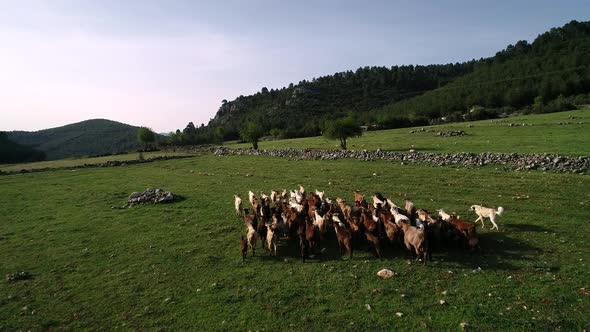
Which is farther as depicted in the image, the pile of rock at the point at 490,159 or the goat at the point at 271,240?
the pile of rock at the point at 490,159

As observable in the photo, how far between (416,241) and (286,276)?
415 cm

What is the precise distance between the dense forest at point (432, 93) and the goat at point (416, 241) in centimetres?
4932

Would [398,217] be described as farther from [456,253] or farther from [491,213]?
[491,213]

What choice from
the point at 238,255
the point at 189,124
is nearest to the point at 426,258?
the point at 238,255

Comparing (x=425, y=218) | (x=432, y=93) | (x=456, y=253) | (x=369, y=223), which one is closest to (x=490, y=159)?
(x=425, y=218)

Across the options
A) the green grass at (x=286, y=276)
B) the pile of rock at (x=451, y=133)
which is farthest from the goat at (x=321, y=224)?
the pile of rock at (x=451, y=133)

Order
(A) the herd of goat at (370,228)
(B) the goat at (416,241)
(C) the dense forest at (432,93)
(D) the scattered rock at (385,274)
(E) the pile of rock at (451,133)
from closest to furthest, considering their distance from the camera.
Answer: (D) the scattered rock at (385,274) → (B) the goat at (416,241) → (A) the herd of goat at (370,228) → (E) the pile of rock at (451,133) → (C) the dense forest at (432,93)

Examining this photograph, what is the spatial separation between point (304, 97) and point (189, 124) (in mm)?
68969

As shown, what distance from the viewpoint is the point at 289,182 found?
28.6 metres

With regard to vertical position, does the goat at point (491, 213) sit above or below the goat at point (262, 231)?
below

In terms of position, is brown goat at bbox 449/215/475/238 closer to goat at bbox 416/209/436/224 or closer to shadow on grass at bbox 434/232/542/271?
shadow on grass at bbox 434/232/542/271

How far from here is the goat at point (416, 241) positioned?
1129cm

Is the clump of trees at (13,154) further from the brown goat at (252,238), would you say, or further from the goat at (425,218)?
the goat at (425,218)

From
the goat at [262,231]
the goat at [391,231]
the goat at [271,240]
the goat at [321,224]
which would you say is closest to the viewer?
the goat at [391,231]
